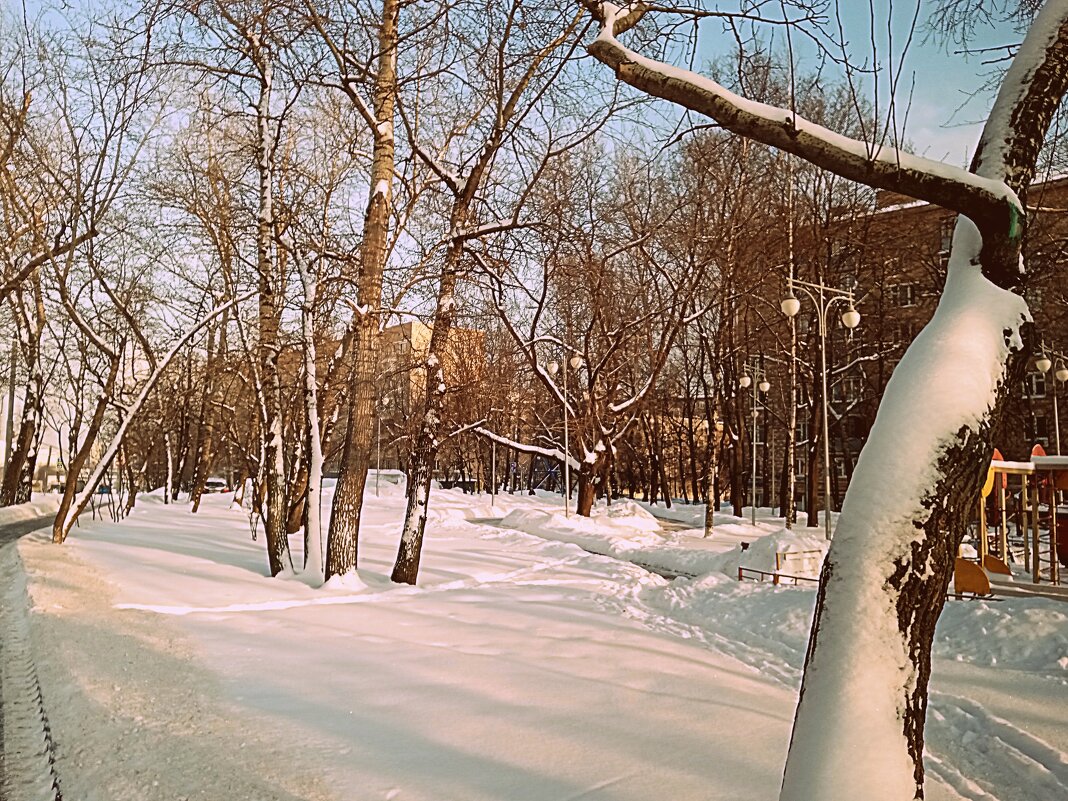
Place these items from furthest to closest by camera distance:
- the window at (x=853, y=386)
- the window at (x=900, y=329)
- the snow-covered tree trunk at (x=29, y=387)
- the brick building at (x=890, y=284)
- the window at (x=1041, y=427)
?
the window at (x=1041, y=427) → the window at (x=853, y=386) → the window at (x=900, y=329) → the brick building at (x=890, y=284) → the snow-covered tree trunk at (x=29, y=387)

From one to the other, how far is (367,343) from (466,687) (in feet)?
21.6

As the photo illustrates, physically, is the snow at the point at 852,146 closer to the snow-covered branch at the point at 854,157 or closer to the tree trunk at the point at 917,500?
the snow-covered branch at the point at 854,157

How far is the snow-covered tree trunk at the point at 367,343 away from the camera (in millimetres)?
11656

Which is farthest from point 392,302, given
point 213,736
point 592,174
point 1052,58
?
point 1052,58

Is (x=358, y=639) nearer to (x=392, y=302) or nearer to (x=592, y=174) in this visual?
(x=392, y=302)

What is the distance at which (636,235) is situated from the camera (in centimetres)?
2208

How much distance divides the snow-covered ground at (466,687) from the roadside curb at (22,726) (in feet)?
0.35

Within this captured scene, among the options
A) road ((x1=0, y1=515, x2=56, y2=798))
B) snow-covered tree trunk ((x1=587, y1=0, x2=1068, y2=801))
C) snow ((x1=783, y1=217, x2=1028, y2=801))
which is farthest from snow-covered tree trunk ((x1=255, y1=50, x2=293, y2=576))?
snow ((x1=783, y1=217, x2=1028, y2=801))

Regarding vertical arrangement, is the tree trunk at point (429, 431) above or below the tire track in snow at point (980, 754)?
above

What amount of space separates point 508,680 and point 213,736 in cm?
253

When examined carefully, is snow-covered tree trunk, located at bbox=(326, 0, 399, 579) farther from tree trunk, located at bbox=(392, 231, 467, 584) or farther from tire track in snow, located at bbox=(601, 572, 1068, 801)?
tire track in snow, located at bbox=(601, 572, 1068, 801)

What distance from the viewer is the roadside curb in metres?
4.32

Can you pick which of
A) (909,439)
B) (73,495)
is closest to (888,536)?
(909,439)

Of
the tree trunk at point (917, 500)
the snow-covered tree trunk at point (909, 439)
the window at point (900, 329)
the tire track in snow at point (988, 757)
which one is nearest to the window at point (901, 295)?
the window at point (900, 329)
